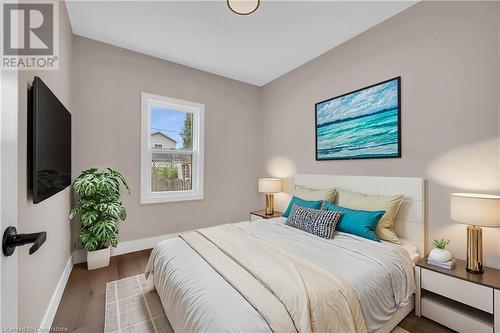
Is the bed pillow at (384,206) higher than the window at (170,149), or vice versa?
the window at (170,149)

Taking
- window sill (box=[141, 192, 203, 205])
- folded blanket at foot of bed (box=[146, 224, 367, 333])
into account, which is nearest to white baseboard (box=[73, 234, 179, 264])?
window sill (box=[141, 192, 203, 205])

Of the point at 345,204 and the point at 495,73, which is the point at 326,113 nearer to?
the point at 345,204

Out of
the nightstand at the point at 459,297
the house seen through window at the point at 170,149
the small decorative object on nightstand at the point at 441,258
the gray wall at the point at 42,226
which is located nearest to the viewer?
the gray wall at the point at 42,226

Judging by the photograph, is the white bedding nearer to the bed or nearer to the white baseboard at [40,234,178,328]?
the bed

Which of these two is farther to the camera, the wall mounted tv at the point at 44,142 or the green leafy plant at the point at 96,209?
the green leafy plant at the point at 96,209

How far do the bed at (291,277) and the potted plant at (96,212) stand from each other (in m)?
0.89

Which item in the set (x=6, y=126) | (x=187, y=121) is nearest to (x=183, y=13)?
(x=187, y=121)

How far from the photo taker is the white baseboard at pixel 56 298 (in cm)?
168

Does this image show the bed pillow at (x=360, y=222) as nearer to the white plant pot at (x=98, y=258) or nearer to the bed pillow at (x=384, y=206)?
the bed pillow at (x=384, y=206)

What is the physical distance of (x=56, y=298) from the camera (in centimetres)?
196

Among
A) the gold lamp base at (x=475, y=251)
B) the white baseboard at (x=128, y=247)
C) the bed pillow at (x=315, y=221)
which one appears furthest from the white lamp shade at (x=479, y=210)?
the white baseboard at (x=128, y=247)

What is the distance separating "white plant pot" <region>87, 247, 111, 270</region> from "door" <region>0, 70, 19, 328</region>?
2.34m

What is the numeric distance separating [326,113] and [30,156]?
303 centimetres

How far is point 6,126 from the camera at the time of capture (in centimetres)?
64
